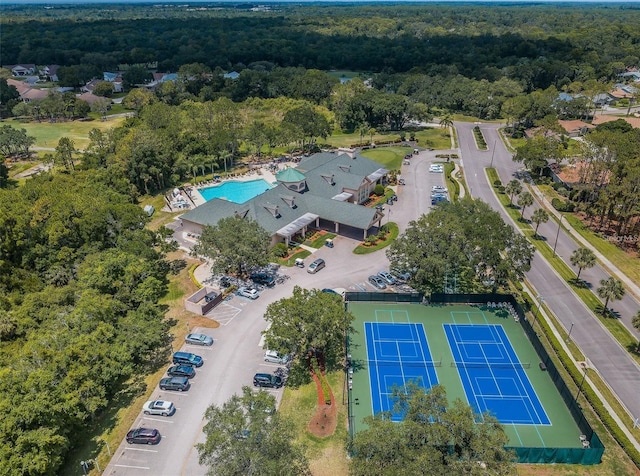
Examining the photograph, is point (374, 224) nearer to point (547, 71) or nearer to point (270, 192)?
point (270, 192)

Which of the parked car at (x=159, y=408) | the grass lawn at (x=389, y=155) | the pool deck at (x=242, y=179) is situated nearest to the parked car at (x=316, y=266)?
the parked car at (x=159, y=408)

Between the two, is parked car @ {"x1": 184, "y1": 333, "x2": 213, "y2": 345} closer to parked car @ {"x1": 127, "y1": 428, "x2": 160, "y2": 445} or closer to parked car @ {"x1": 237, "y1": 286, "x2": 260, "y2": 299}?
parked car @ {"x1": 237, "y1": 286, "x2": 260, "y2": 299}

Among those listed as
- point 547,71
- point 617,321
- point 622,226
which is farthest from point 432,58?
point 617,321

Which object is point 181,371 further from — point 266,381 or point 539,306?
point 539,306

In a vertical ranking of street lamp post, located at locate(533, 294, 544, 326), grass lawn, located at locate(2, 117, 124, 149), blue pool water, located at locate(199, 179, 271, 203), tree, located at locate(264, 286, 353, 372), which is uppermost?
tree, located at locate(264, 286, 353, 372)

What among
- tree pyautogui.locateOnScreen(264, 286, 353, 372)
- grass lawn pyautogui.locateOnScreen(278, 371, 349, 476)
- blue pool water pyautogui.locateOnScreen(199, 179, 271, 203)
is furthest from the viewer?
blue pool water pyautogui.locateOnScreen(199, 179, 271, 203)

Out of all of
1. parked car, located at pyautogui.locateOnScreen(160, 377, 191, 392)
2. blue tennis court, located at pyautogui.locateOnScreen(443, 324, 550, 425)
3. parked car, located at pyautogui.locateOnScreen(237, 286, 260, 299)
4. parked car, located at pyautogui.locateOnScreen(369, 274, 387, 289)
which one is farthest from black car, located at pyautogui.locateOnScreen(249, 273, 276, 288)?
blue tennis court, located at pyautogui.locateOnScreen(443, 324, 550, 425)

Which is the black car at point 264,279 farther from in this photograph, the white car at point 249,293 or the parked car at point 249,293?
the white car at point 249,293
